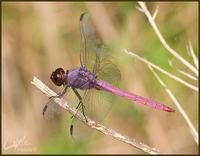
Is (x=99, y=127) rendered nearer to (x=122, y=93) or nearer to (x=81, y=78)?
(x=81, y=78)

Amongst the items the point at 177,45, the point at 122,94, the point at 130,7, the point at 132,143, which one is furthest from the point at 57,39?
the point at 132,143

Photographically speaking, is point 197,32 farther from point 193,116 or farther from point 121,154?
point 121,154

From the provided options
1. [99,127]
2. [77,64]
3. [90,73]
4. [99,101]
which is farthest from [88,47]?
[77,64]

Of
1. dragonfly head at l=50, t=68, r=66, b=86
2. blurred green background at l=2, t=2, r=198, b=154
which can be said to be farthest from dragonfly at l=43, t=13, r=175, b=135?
blurred green background at l=2, t=2, r=198, b=154

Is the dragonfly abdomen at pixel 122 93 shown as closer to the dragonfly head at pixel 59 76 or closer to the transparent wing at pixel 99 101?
the transparent wing at pixel 99 101

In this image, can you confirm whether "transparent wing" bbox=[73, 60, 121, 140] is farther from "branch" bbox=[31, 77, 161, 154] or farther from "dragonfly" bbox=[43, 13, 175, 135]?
"branch" bbox=[31, 77, 161, 154]

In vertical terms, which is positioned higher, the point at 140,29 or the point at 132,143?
the point at 140,29
